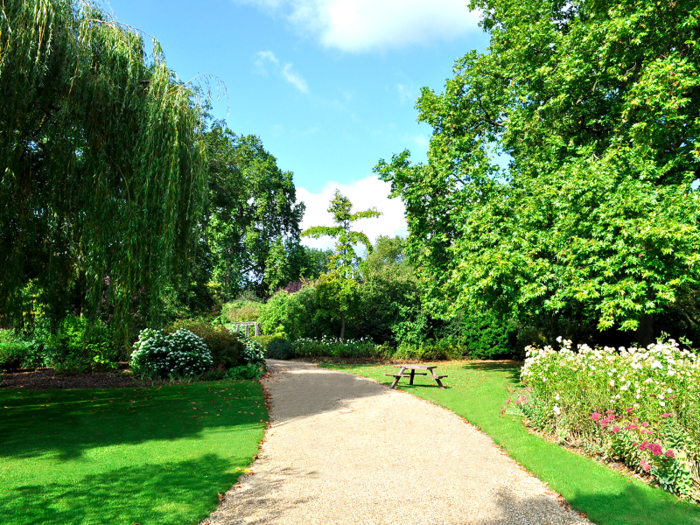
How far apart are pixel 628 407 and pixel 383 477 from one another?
3.39 m

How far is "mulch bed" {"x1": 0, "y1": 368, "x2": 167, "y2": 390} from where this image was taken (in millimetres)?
10969

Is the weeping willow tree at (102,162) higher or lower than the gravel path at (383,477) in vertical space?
higher

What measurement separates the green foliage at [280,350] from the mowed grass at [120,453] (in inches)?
402

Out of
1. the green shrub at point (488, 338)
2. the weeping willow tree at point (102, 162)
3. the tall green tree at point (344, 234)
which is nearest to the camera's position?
the weeping willow tree at point (102, 162)

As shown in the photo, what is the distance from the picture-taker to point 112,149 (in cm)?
704

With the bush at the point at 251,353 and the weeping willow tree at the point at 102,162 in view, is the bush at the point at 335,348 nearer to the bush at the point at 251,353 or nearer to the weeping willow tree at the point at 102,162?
the bush at the point at 251,353

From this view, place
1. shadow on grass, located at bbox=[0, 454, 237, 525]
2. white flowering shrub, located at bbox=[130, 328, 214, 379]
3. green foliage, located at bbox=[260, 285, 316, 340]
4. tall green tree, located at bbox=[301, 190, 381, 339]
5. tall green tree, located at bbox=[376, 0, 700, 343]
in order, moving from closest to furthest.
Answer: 1. shadow on grass, located at bbox=[0, 454, 237, 525]
2. tall green tree, located at bbox=[376, 0, 700, 343]
3. white flowering shrub, located at bbox=[130, 328, 214, 379]
4. green foliage, located at bbox=[260, 285, 316, 340]
5. tall green tree, located at bbox=[301, 190, 381, 339]

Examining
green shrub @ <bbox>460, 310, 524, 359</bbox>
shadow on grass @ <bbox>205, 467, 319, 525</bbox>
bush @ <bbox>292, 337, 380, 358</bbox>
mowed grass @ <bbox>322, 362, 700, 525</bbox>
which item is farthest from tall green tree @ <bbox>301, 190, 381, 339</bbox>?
shadow on grass @ <bbox>205, 467, 319, 525</bbox>

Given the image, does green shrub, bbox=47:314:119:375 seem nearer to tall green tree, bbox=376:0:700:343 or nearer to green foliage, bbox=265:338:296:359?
green foliage, bbox=265:338:296:359

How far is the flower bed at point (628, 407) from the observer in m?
4.80

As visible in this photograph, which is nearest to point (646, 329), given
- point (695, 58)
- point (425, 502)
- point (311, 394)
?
point (695, 58)

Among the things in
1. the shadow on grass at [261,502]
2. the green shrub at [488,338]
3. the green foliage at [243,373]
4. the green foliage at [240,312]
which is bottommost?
the shadow on grass at [261,502]

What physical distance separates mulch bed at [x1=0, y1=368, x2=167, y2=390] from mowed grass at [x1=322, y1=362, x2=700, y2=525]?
8079 millimetres

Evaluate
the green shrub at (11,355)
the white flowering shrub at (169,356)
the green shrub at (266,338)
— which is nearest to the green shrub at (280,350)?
the green shrub at (266,338)
